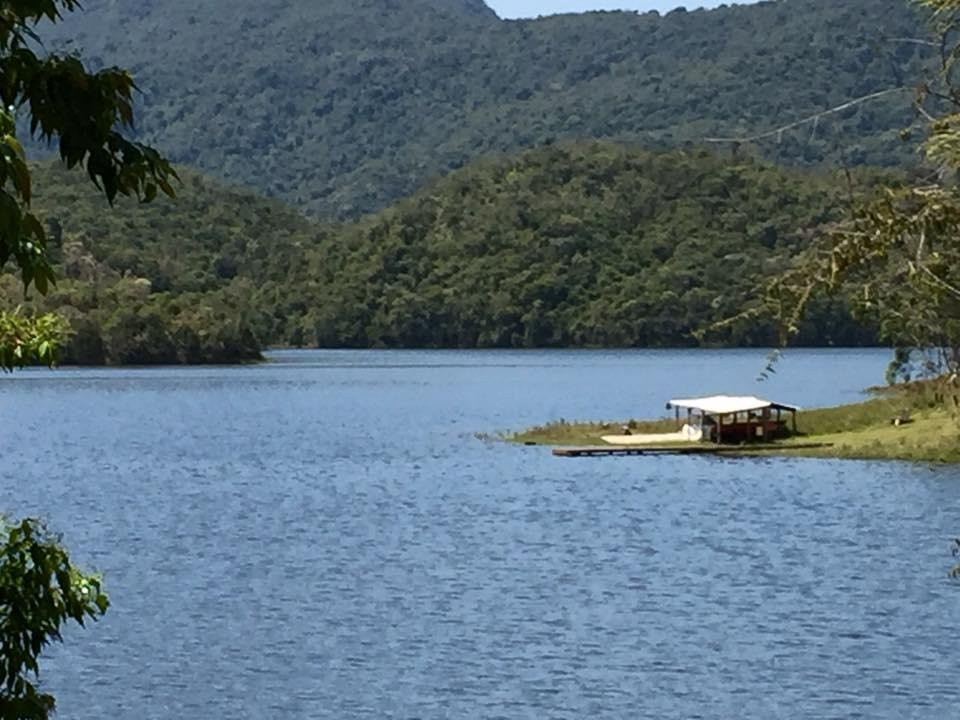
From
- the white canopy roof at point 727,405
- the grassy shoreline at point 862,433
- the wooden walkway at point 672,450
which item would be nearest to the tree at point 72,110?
the grassy shoreline at point 862,433

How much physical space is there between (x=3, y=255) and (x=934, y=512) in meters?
44.1

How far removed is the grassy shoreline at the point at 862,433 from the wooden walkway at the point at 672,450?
0.25m

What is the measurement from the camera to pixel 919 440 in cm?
5981

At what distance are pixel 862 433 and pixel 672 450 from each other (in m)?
6.73

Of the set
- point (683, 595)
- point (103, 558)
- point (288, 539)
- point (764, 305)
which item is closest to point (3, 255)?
point (764, 305)

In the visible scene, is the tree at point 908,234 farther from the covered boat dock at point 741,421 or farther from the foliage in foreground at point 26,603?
the covered boat dock at point 741,421

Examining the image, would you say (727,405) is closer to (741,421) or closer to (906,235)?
(741,421)

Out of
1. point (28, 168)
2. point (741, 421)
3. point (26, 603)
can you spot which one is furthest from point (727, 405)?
point (28, 168)

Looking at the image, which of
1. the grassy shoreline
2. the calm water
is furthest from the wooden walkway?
the calm water

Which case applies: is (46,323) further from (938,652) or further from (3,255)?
(938,652)

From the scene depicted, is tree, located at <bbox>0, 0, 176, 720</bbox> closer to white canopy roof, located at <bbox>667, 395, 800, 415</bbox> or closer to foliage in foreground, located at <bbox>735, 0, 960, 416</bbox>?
foliage in foreground, located at <bbox>735, 0, 960, 416</bbox>

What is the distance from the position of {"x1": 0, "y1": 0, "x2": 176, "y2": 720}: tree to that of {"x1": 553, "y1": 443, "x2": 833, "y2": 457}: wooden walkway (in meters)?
56.5

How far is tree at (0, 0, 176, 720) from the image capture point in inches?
256

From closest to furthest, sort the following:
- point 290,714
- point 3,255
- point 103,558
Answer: point 3,255
point 290,714
point 103,558
